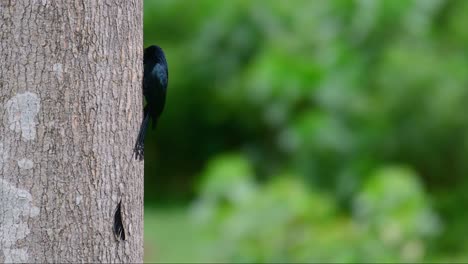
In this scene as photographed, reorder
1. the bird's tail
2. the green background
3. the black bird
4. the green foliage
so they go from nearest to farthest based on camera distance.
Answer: the bird's tail
the black bird
the green foliage
the green background

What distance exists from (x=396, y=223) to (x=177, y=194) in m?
4.18

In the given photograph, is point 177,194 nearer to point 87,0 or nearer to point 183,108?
point 183,108

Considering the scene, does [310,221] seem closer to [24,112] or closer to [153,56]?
[153,56]

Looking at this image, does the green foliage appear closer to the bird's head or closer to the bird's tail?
the bird's head

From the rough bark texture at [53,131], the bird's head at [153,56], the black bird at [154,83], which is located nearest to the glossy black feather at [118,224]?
the rough bark texture at [53,131]

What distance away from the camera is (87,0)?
177cm

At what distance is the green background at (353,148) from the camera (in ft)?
15.4

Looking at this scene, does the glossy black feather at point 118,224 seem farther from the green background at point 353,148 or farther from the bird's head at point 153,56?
the green background at point 353,148

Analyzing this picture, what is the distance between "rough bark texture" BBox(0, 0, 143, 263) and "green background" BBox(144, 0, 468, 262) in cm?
271

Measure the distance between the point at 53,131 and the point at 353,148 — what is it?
159 inches

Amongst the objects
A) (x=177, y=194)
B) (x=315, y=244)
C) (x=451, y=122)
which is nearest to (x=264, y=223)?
(x=315, y=244)

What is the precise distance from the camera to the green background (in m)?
4.69

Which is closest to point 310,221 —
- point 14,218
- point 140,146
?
point 140,146

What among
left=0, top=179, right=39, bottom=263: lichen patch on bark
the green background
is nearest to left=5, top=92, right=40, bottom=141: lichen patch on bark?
left=0, top=179, right=39, bottom=263: lichen patch on bark
